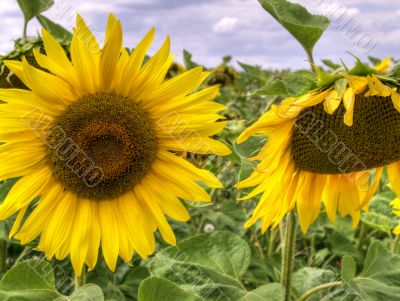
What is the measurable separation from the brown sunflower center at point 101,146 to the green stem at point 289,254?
15.4 inches

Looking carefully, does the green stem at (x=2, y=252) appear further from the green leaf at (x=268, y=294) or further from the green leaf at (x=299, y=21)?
the green leaf at (x=299, y=21)

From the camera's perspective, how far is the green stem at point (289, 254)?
4.98ft

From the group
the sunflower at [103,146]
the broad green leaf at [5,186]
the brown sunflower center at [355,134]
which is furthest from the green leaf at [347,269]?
the broad green leaf at [5,186]

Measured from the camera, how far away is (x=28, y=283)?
4.63 feet

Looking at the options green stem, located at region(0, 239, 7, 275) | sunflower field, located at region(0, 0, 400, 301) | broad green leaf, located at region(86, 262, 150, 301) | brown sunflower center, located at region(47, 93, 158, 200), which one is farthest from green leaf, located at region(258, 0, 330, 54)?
green stem, located at region(0, 239, 7, 275)

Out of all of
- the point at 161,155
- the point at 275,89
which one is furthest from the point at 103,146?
the point at 275,89

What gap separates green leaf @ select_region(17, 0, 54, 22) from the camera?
1.75 meters

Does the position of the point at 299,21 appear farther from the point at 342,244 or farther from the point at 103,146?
→ the point at 342,244

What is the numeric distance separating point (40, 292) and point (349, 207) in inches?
33.3

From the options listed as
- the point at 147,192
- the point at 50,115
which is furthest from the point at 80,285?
the point at 50,115

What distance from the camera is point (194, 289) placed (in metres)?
1.47

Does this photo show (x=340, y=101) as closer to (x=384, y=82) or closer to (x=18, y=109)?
(x=384, y=82)

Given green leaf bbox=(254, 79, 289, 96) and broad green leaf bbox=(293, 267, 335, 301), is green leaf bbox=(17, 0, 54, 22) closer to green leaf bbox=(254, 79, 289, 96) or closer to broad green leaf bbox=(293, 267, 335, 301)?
green leaf bbox=(254, 79, 289, 96)

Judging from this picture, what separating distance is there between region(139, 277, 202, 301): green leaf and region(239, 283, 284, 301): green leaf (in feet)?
0.62
